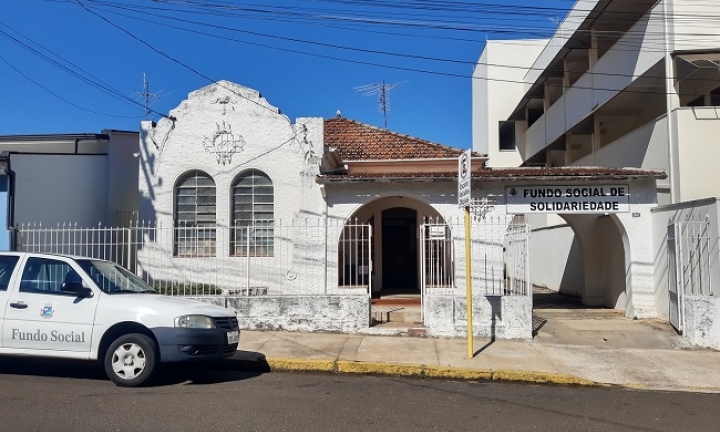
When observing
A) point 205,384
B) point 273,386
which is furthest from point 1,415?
point 273,386

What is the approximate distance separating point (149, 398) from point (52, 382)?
160 cm

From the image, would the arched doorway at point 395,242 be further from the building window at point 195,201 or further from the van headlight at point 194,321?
the van headlight at point 194,321

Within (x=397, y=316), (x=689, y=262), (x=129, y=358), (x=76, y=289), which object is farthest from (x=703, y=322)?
(x=76, y=289)

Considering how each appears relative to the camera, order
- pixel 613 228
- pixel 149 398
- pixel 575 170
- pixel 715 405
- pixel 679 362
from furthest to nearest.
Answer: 1. pixel 613 228
2. pixel 575 170
3. pixel 679 362
4. pixel 715 405
5. pixel 149 398

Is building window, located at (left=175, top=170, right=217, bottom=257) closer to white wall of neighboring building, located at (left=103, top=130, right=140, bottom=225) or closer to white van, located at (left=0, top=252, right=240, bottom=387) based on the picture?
white wall of neighboring building, located at (left=103, top=130, right=140, bottom=225)

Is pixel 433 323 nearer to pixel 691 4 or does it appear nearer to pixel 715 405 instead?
pixel 715 405

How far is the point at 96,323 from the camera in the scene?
22.5ft

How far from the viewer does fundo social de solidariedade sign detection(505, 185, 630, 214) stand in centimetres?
1227

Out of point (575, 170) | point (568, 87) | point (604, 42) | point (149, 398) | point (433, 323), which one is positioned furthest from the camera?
point (568, 87)

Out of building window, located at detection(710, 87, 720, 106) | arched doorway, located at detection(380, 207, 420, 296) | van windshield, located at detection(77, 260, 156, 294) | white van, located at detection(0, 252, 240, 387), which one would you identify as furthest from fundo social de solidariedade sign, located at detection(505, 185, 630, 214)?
van windshield, located at detection(77, 260, 156, 294)

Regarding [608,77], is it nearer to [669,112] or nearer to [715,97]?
[715,97]

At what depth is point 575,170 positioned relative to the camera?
13.1m

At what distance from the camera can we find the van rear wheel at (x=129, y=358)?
22.2 feet

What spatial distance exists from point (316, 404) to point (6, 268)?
4.30 m
